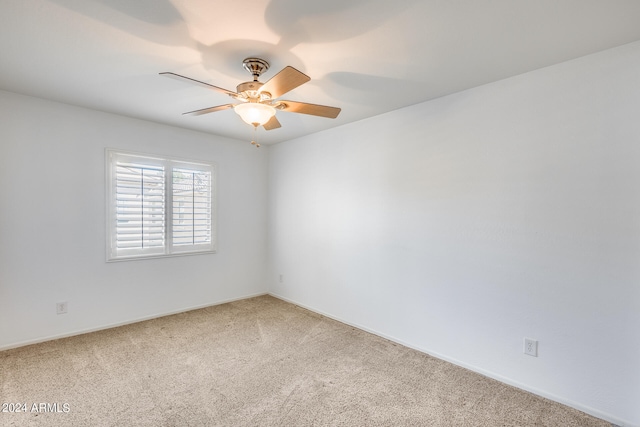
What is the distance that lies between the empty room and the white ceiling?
17 millimetres

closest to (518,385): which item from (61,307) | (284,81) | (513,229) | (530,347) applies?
(530,347)

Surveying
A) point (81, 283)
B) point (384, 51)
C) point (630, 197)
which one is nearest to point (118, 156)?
point (81, 283)

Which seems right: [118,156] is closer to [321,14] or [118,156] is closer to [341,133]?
[341,133]

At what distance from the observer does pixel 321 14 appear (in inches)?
64.7

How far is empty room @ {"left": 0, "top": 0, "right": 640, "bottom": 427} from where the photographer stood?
6.14 ft

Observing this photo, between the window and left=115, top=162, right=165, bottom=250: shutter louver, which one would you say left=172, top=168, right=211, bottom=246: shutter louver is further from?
left=115, top=162, right=165, bottom=250: shutter louver

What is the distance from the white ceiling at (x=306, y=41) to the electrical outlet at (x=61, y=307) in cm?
212

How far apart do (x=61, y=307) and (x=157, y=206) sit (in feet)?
4.61

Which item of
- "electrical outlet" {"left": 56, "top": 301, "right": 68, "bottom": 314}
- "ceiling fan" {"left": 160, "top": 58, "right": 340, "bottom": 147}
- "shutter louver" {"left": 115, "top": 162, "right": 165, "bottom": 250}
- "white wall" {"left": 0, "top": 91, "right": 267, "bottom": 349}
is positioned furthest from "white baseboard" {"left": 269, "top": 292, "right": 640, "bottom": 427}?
"electrical outlet" {"left": 56, "top": 301, "right": 68, "bottom": 314}

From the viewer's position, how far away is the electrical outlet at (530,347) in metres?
2.25

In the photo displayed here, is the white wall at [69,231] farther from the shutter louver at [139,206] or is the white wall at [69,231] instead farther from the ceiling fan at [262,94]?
the ceiling fan at [262,94]

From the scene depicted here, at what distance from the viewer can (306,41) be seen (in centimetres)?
189

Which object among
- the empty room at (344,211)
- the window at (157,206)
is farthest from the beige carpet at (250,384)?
the window at (157,206)

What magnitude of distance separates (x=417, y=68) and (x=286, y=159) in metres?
2.64
